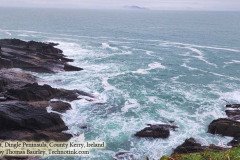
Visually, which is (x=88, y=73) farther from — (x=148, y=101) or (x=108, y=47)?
(x=108, y=47)

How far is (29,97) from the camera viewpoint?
4684 cm

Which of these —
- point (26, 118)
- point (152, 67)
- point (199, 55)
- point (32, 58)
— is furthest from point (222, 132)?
point (199, 55)

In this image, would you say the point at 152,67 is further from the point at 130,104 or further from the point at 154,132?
the point at 154,132

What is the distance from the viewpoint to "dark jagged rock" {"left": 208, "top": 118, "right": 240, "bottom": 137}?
42.1 metres

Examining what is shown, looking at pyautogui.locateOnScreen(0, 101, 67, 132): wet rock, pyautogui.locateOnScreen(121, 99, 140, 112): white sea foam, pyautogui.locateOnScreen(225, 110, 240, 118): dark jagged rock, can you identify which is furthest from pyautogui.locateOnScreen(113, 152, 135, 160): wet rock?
pyautogui.locateOnScreen(225, 110, 240, 118): dark jagged rock

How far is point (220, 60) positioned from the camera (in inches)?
3489

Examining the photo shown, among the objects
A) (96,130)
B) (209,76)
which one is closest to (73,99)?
(96,130)

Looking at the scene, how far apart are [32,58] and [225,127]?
4098 cm

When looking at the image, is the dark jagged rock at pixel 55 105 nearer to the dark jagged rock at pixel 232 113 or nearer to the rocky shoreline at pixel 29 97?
the rocky shoreline at pixel 29 97

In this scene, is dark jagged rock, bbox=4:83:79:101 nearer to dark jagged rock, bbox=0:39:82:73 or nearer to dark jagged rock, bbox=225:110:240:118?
dark jagged rock, bbox=0:39:82:73

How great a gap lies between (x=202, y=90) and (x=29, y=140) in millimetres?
34530

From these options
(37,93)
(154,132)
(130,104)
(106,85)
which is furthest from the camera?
(106,85)

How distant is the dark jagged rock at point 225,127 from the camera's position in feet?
138

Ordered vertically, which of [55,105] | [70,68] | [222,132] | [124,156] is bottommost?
[124,156]
